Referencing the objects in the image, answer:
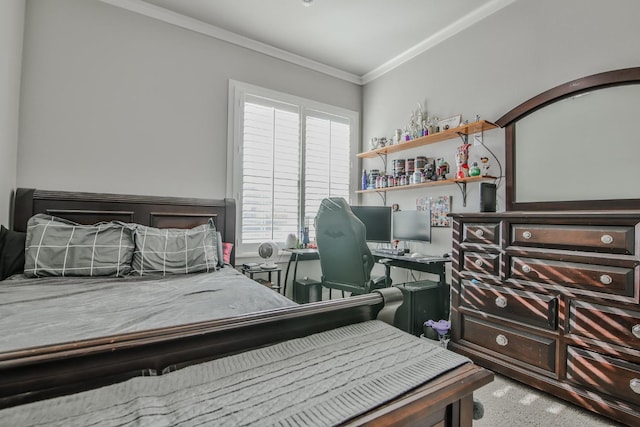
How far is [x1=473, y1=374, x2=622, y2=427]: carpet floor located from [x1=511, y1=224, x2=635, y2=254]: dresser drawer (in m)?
0.89

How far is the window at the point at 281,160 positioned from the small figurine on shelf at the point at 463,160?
1489 mm

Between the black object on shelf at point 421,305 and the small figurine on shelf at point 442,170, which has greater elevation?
the small figurine on shelf at point 442,170

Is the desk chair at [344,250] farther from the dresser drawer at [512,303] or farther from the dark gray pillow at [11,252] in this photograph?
the dark gray pillow at [11,252]

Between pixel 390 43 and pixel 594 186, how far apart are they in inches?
89.6

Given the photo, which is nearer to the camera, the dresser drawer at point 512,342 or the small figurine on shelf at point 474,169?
the dresser drawer at point 512,342

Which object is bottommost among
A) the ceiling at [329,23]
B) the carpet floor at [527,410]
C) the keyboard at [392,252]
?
the carpet floor at [527,410]

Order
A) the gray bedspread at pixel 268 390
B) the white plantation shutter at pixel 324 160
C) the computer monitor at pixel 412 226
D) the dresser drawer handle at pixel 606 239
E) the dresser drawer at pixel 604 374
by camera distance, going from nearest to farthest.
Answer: the gray bedspread at pixel 268 390
the dresser drawer at pixel 604 374
the dresser drawer handle at pixel 606 239
the computer monitor at pixel 412 226
the white plantation shutter at pixel 324 160

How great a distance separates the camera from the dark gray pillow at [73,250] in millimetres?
1959

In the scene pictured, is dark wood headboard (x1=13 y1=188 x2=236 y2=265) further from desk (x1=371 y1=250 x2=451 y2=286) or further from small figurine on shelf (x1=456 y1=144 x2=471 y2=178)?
small figurine on shelf (x1=456 y1=144 x2=471 y2=178)

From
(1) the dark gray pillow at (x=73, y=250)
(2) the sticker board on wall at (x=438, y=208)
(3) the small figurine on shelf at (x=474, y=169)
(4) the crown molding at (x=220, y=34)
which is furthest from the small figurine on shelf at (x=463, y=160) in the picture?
(1) the dark gray pillow at (x=73, y=250)

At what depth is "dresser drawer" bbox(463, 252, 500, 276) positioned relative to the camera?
83.8 inches

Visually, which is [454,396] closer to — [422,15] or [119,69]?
[422,15]

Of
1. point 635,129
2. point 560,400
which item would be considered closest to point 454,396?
point 560,400

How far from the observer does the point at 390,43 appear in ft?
10.8
